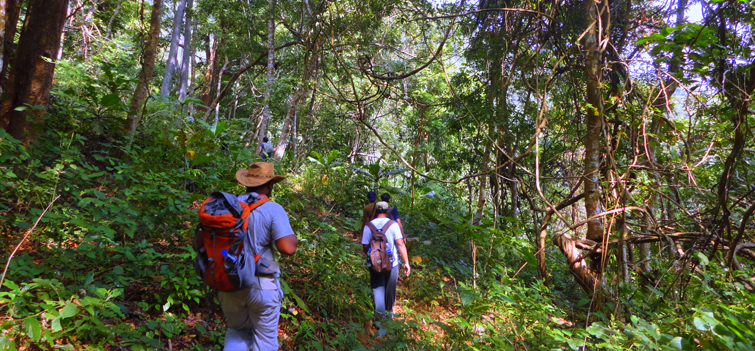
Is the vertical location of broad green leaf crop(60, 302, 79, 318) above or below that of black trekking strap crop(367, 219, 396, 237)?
below

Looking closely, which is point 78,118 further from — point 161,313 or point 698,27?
point 698,27

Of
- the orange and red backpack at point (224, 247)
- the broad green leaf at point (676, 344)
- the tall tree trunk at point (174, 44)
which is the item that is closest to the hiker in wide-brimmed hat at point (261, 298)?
the orange and red backpack at point (224, 247)

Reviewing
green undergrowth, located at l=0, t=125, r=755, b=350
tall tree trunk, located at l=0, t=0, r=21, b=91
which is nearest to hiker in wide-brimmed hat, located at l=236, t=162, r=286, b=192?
green undergrowth, located at l=0, t=125, r=755, b=350

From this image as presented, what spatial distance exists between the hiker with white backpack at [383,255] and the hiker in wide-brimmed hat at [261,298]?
74.8 inches

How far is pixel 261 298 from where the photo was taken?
2.64 metres

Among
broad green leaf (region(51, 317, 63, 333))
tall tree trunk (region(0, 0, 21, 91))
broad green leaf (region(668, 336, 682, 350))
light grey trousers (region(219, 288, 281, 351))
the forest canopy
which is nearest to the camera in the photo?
broad green leaf (region(668, 336, 682, 350))

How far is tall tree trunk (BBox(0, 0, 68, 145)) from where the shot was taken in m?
4.54

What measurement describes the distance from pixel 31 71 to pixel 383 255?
5.05m

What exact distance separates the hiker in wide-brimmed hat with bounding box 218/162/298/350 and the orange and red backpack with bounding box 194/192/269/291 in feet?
0.45

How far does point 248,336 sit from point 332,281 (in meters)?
2.29

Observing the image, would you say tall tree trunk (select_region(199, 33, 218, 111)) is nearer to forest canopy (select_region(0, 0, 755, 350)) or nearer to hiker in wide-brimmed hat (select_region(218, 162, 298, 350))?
forest canopy (select_region(0, 0, 755, 350))

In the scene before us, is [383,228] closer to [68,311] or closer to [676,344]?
[68,311]

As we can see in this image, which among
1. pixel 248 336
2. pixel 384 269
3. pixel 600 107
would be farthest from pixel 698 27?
pixel 248 336

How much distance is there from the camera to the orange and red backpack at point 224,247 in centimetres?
245
